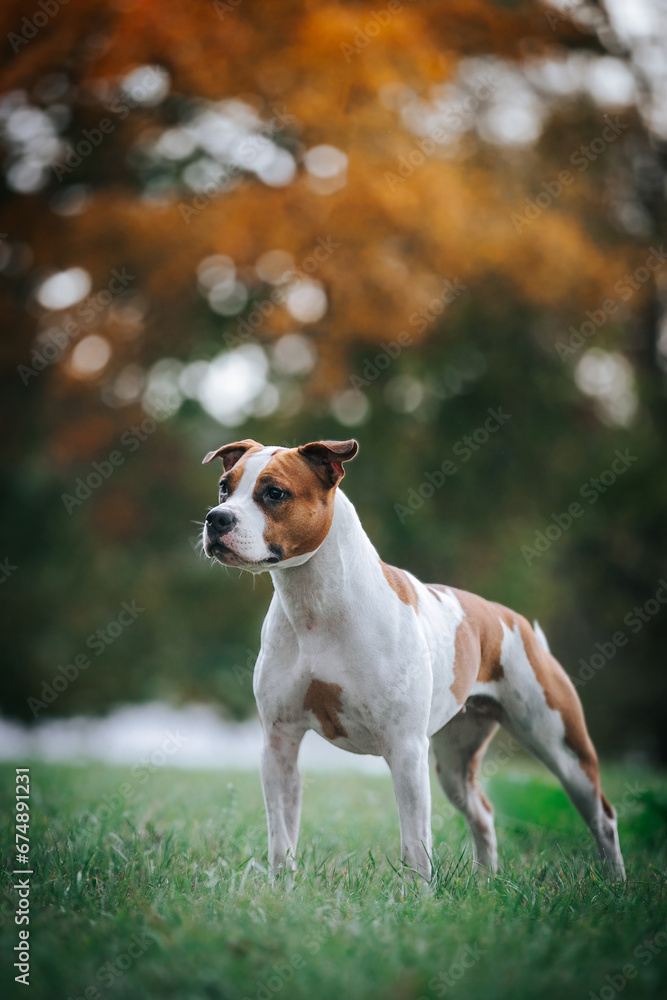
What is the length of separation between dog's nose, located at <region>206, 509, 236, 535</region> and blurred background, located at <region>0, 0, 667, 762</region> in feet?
27.0

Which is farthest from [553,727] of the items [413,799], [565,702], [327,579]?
[327,579]

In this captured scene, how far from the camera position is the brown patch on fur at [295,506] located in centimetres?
364

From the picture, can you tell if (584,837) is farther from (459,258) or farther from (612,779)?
(459,258)

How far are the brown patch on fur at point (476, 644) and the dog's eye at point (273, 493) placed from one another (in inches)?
50.3

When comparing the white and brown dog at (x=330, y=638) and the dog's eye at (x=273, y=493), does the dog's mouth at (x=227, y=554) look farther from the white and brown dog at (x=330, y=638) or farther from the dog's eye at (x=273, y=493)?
the dog's eye at (x=273, y=493)

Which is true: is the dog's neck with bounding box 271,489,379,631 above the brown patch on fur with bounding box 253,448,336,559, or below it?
A: below

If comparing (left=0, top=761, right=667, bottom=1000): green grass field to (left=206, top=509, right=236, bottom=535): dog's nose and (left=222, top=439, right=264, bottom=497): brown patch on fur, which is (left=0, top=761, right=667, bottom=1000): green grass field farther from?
(left=222, top=439, right=264, bottom=497): brown patch on fur

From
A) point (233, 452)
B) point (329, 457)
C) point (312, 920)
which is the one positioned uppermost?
point (329, 457)

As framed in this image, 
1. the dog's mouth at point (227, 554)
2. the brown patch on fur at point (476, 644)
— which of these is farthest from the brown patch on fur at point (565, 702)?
the dog's mouth at point (227, 554)

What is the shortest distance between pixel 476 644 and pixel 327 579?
1.06 meters

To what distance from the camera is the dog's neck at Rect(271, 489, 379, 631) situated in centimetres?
384

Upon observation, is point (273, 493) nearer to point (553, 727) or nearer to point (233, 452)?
point (233, 452)

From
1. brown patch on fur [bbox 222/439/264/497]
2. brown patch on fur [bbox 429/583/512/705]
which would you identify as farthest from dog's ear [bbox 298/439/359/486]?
brown patch on fur [bbox 429/583/512/705]

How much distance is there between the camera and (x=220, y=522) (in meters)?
3.52
